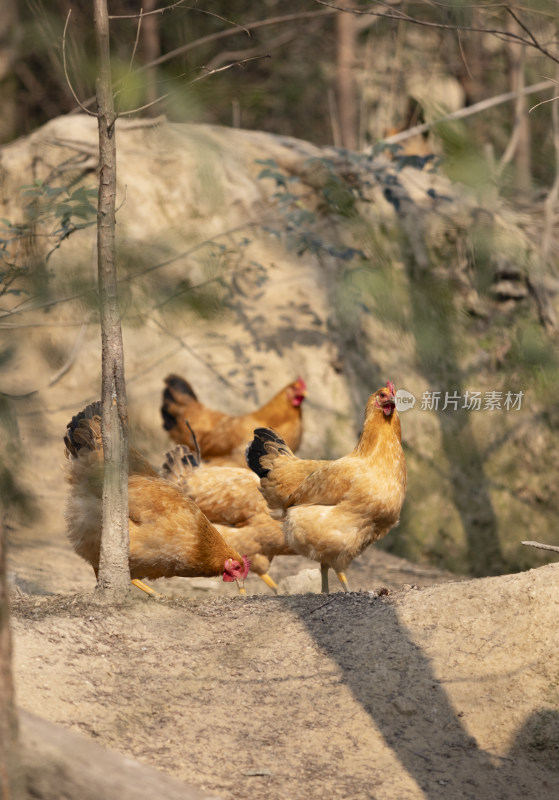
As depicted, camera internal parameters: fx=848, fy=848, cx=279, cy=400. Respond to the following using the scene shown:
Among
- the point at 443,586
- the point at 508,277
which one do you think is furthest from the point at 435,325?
the point at 443,586

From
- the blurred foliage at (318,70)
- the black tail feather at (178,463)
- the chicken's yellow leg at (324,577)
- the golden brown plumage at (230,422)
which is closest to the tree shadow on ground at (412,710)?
the chicken's yellow leg at (324,577)

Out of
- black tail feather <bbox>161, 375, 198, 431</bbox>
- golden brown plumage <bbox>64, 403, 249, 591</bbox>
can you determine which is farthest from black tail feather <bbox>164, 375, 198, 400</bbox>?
golden brown plumage <bbox>64, 403, 249, 591</bbox>

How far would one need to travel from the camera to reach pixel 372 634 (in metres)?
Result: 4.04

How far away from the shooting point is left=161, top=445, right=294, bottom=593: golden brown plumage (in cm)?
609

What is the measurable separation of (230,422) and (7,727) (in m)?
5.73

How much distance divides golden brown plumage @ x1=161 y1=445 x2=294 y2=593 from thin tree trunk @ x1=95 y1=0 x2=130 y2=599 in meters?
1.92

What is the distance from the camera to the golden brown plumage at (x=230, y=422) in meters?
7.71

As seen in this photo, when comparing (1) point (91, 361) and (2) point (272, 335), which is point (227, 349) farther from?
(1) point (91, 361)

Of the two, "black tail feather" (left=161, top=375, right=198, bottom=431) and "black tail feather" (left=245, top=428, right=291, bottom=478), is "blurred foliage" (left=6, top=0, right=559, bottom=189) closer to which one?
"black tail feather" (left=161, top=375, right=198, bottom=431)

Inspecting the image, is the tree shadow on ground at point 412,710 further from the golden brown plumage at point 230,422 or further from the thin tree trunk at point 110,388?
the golden brown plumage at point 230,422

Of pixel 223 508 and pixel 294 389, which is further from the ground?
pixel 294 389

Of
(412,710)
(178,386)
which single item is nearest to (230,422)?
(178,386)

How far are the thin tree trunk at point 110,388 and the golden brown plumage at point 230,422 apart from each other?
3.43 meters

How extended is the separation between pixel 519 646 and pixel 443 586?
2.03 feet
